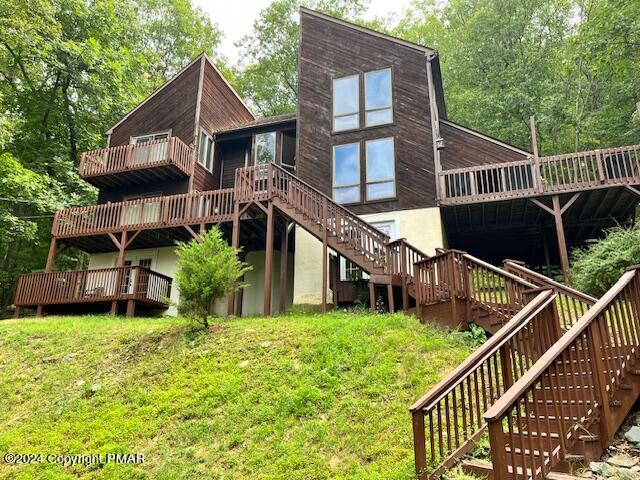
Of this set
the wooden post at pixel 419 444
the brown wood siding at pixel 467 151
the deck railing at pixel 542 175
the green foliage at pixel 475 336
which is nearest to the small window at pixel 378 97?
the brown wood siding at pixel 467 151

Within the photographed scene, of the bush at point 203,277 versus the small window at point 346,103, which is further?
the small window at point 346,103

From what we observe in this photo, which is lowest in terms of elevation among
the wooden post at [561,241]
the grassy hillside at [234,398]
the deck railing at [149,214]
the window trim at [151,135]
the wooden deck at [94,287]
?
the grassy hillside at [234,398]

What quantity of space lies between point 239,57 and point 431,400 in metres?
34.9

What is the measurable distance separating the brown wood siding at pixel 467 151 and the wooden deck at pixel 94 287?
37.0 feet

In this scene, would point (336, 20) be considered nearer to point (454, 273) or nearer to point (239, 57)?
point (454, 273)

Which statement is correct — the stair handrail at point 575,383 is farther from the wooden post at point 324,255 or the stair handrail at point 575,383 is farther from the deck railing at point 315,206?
the wooden post at point 324,255

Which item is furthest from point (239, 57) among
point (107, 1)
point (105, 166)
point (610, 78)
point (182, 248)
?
point (182, 248)

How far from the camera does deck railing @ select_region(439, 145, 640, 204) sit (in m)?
14.3

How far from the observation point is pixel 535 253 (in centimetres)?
2077

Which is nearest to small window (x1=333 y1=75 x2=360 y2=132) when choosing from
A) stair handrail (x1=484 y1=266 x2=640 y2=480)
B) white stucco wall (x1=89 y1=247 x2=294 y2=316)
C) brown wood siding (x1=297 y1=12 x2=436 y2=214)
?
brown wood siding (x1=297 y1=12 x2=436 y2=214)

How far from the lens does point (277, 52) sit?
3425 centimetres

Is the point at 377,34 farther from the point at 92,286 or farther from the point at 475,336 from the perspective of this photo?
the point at 92,286

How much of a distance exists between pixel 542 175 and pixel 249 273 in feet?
36.5

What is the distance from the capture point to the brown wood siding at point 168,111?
71.2 feet
